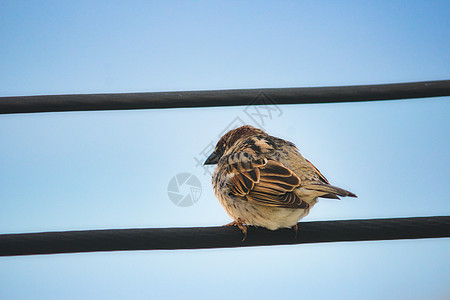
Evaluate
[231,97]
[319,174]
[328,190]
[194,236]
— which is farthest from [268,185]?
[194,236]

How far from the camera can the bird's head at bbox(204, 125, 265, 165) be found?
5030 mm

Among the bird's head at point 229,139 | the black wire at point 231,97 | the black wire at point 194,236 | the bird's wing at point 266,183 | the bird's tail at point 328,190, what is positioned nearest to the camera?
the black wire at point 194,236

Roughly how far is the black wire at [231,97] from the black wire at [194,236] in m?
0.79

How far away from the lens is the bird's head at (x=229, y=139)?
5.03 metres

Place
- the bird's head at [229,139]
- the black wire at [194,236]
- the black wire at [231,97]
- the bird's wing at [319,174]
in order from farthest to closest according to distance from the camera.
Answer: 1. the bird's head at [229,139]
2. the bird's wing at [319,174]
3. the black wire at [231,97]
4. the black wire at [194,236]

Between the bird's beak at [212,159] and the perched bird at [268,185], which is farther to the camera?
the bird's beak at [212,159]

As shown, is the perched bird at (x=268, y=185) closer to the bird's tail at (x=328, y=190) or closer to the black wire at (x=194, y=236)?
the bird's tail at (x=328, y=190)

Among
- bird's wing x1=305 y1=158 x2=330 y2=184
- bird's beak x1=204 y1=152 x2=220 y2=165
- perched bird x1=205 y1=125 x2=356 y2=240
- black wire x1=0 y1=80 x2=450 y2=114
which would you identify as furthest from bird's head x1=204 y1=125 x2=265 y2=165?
black wire x1=0 y1=80 x2=450 y2=114

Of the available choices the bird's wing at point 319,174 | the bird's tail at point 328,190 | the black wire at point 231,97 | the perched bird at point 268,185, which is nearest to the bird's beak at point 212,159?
the perched bird at point 268,185

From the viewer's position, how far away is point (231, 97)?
2.62 m

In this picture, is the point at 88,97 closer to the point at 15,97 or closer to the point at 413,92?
the point at 15,97

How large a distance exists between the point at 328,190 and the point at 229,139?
7.16ft

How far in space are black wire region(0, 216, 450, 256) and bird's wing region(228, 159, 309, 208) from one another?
0.82m

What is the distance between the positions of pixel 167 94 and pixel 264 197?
4.04ft
